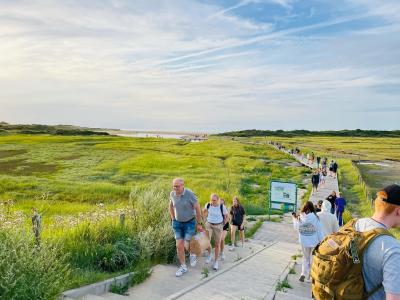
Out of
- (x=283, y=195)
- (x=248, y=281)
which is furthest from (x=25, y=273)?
(x=283, y=195)

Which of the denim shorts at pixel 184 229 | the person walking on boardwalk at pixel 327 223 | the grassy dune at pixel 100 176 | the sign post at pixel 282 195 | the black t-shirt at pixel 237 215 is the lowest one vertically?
the grassy dune at pixel 100 176

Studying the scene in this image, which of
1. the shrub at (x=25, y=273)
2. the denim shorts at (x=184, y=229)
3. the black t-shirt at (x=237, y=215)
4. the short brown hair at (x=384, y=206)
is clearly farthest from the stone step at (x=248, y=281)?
the short brown hair at (x=384, y=206)

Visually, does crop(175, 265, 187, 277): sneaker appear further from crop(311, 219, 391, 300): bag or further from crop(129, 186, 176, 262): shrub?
crop(311, 219, 391, 300): bag

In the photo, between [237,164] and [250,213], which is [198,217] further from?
[237,164]

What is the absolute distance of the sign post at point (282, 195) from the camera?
747 inches

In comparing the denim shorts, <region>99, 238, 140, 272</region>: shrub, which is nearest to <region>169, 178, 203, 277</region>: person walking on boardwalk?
the denim shorts

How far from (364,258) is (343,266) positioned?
0.17m

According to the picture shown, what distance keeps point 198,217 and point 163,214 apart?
225cm

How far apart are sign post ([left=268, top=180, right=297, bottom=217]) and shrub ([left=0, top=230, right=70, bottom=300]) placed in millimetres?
13941

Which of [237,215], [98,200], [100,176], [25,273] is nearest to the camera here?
[25,273]

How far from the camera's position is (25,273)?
19.1 ft

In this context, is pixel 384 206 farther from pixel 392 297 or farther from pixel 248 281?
pixel 248 281

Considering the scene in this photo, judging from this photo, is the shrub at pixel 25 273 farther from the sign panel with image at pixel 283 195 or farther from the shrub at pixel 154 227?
the sign panel with image at pixel 283 195

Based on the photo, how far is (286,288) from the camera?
25.9ft
